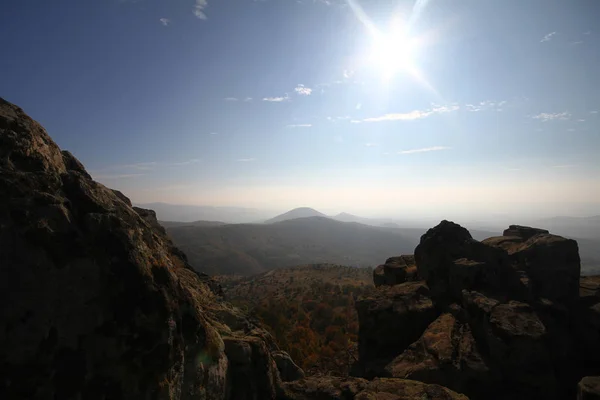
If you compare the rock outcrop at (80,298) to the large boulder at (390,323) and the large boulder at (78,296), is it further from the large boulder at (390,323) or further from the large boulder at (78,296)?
the large boulder at (390,323)

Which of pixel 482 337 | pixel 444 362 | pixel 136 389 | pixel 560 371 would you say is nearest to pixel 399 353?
pixel 444 362

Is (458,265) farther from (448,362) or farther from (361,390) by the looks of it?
(361,390)

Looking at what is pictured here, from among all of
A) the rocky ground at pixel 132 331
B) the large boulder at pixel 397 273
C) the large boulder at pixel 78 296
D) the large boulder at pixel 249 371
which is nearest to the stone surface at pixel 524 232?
the large boulder at pixel 397 273

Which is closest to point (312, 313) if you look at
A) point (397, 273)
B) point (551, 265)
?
point (397, 273)

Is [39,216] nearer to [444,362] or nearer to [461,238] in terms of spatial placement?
[444,362]

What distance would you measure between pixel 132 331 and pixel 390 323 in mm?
15170

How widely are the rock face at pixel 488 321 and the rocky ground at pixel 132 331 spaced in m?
0.09

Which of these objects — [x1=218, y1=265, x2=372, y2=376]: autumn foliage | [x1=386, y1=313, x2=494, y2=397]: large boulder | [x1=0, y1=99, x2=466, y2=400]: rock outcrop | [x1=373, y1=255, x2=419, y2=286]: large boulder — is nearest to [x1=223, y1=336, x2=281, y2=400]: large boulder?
[x1=0, y1=99, x2=466, y2=400]: rock outcrop

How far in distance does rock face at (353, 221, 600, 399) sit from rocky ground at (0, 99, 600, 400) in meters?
0.09

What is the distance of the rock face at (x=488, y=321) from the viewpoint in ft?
42.4

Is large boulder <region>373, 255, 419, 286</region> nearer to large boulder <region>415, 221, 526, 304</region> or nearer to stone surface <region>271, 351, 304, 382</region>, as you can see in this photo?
large boulder <region>415, 221, 526, 304</region>

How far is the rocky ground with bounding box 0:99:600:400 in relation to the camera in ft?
15.0

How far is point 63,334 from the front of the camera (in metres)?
4.73

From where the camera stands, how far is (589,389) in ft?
31.5
